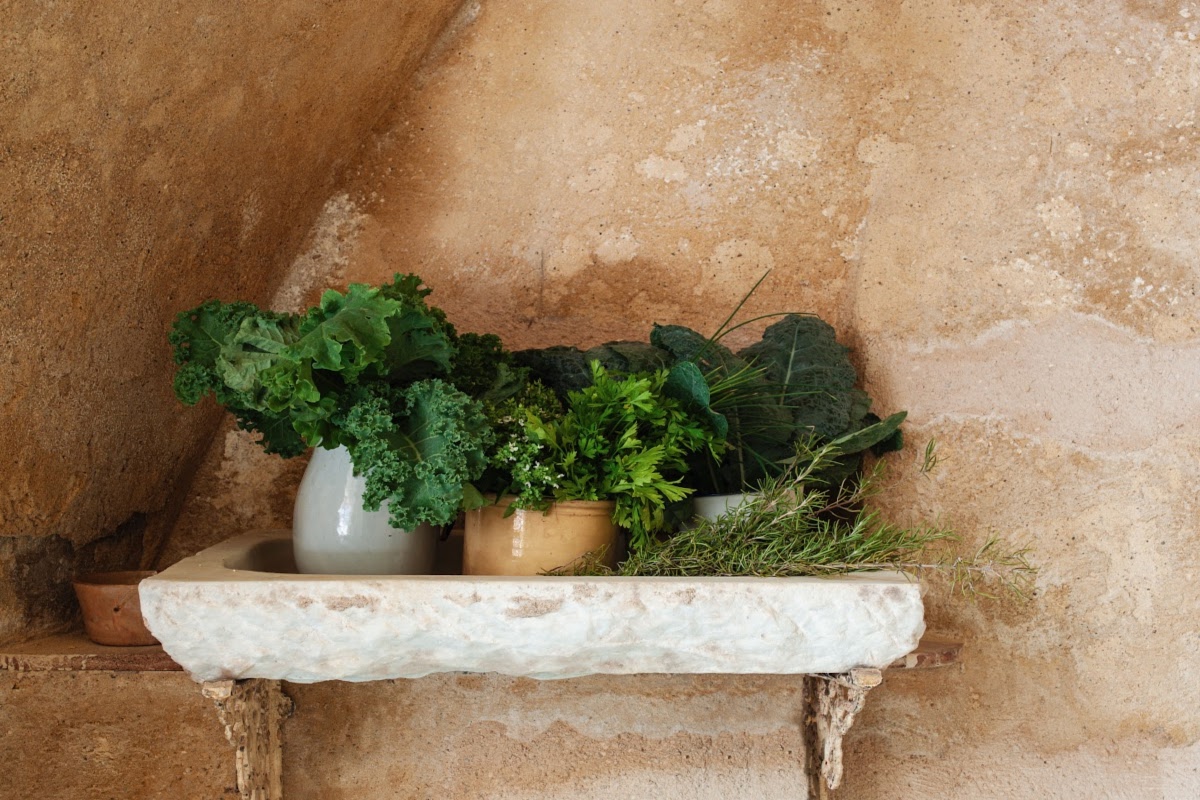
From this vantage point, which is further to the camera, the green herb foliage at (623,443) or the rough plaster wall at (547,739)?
the rough plaster wall at (547,739)

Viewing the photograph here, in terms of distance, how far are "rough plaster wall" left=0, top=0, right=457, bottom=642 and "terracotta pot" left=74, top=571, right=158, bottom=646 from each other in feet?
0.27

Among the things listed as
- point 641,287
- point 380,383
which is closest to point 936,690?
point 641,287

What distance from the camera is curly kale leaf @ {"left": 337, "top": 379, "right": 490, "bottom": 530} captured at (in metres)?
1.15

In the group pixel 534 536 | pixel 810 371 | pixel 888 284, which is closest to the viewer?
pixel 534 536

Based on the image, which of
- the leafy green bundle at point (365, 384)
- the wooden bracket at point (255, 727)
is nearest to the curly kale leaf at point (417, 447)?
the leafy green bundle at point (365, 384)

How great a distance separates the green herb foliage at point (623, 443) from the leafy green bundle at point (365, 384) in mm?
119

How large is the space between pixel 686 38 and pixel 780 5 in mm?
168

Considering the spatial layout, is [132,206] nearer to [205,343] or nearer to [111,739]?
[205,343]

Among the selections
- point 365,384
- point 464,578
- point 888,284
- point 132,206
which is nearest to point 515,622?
point 464,578

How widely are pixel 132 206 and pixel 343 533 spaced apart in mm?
506

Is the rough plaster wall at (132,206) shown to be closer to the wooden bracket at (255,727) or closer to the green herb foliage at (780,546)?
the wooden bracket at (255,727)

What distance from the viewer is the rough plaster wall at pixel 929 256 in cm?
146

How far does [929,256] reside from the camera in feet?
5.13

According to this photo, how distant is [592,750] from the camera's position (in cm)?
153
